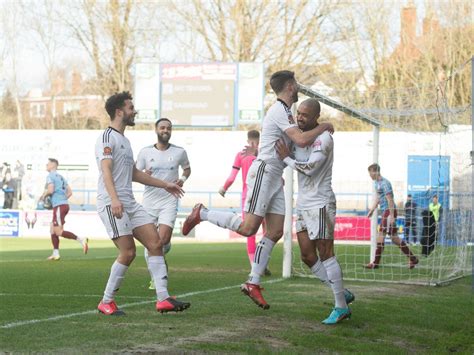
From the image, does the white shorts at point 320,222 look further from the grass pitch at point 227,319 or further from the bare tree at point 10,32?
the bare tree at point 10,32

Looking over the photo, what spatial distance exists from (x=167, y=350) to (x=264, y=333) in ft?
4.43

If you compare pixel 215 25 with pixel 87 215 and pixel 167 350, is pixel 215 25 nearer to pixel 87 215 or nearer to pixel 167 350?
pixel 87 215

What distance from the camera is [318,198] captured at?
9672 mm

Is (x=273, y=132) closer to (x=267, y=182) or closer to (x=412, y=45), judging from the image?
(x=267, y=182)

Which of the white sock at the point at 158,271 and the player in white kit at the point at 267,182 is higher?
the player in white kit at the point at 267,182

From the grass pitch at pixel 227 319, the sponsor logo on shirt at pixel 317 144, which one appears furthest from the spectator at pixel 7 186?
the sponsor logo on shirt at pixel 317 144

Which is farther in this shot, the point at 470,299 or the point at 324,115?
the point at 324,115

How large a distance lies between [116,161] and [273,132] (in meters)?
1.50

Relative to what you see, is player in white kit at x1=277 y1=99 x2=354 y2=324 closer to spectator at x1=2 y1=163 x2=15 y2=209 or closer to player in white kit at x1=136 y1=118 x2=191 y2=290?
player in white kit at x1=136 y1=118 x2=191 y2=290

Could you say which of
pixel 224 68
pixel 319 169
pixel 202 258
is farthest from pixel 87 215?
pixel 319 169

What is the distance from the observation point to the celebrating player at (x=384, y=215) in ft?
61.2

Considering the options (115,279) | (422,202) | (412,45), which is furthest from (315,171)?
(412,45)

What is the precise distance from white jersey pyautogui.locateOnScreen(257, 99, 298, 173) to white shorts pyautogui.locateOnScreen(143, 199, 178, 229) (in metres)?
3.10

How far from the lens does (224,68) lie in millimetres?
45312
